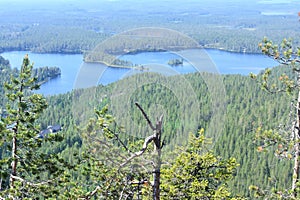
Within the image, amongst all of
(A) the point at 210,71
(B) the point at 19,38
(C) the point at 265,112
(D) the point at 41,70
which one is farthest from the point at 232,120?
(B) the point at 19,38

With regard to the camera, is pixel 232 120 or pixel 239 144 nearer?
pixel 239 144

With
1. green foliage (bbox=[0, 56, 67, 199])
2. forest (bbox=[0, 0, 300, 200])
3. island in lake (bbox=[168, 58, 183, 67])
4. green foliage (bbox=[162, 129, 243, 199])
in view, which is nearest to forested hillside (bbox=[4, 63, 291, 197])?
A: forest (bbox=[0, 0, 300, 200])

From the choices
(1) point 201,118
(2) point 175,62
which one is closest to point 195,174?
(2) point 175,62

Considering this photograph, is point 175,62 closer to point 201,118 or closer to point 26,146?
point 201,118

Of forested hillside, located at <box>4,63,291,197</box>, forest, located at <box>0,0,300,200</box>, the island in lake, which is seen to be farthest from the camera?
the island in lake

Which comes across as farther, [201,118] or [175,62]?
[175,62]

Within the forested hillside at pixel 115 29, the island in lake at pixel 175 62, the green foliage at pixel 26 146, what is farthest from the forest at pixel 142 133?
the forested hillside at pixel 115 29

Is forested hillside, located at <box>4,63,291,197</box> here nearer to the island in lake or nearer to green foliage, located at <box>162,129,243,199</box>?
the island in lake

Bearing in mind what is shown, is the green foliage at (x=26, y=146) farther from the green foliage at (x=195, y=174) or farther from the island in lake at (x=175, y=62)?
the island in lake at (x=175, y=62)

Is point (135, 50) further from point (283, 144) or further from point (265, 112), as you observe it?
point (265, 112)

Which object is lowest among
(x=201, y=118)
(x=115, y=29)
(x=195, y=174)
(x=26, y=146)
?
(x=195, y=174)

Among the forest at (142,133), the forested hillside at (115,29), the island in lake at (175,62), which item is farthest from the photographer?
the forested hillside at (115,29)
